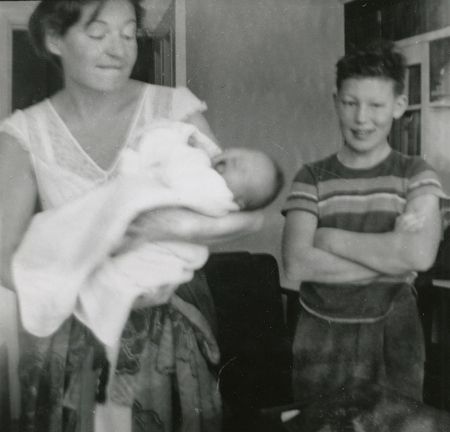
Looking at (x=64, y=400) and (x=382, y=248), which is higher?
(x=382, y=248)

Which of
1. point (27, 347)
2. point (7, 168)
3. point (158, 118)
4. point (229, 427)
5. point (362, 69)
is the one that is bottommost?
point (229, 427)

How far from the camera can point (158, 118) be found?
3.69 ft

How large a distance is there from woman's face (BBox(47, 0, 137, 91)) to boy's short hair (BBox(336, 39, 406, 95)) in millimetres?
467

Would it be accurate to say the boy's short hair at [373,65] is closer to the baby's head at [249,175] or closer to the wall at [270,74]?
the wall at [270,74]

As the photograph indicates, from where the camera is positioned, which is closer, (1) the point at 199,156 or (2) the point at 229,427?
(1) the point at 199,156

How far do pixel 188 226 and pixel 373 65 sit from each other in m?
0.55

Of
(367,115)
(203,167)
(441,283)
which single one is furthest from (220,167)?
(441,283)

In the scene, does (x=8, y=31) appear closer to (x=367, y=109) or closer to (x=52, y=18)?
(x=52, y=18)

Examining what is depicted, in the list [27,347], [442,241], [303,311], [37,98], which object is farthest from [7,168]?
[442,241]

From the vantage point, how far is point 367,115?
1165 mm

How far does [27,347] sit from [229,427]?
485mm

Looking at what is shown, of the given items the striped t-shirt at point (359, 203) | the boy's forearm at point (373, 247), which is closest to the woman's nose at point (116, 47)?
the striped t-shirt at point (359, 203)

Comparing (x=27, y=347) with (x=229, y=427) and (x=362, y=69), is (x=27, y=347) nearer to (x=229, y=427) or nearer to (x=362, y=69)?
(x=229, y=427)

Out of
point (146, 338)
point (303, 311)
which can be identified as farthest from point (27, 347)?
point (303, 311)
